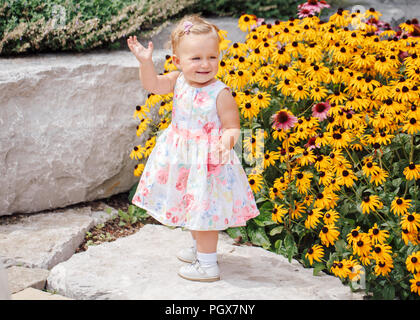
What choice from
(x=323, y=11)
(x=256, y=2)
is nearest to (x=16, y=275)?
(x=256, y=2)

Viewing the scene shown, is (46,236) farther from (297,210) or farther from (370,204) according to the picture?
(370,204)

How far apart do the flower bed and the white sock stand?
0.41 metres

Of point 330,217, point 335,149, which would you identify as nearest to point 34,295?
point 330,217

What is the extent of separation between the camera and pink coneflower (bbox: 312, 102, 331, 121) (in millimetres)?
3188

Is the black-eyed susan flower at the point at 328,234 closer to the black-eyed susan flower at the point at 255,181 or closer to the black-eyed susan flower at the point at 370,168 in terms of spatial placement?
the black-eyed susan flower at the point at 370,168

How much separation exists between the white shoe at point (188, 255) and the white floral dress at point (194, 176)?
14.4 inches

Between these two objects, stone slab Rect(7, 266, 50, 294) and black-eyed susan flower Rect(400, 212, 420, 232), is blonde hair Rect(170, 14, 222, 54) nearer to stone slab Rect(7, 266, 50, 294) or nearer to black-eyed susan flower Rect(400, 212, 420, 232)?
black-eyed susan flower Rect(400, 212, 420, 232)

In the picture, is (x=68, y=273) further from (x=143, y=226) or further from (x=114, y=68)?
(x=114, y=68)

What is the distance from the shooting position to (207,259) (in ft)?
9.20

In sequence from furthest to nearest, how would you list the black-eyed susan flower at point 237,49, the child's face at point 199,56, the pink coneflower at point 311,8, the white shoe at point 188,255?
1. the pink coneflower at point 311,8
2. the black-eyed susan flower at point 237,49
3. the white shoe at point 188,255
4. the child's face at point 199,56

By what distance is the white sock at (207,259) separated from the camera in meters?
2.80

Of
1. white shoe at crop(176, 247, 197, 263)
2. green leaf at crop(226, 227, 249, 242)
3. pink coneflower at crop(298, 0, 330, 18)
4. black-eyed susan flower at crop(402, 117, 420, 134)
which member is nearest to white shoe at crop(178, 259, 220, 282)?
white shoe at crop(176, 247, 197, 263)

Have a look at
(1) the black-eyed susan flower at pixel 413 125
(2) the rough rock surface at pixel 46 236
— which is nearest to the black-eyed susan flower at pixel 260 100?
(1) the black-eyed susan flower at pixel 413 125

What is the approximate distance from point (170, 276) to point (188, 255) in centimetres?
20
